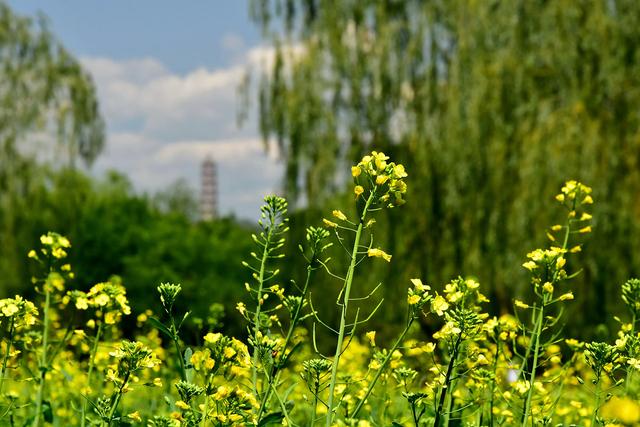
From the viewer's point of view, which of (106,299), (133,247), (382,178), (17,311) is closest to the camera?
(382,178)

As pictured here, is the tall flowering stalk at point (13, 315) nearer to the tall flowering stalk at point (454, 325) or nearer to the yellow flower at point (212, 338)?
the yellow flower at point (212, 338)

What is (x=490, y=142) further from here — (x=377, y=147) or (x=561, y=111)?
(x=377, y=147)

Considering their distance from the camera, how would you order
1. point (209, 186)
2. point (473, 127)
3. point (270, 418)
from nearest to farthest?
point (270, 418) < point (473, 127) < point (209, 186)

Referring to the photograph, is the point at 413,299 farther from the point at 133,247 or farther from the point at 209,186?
the point at 209,186

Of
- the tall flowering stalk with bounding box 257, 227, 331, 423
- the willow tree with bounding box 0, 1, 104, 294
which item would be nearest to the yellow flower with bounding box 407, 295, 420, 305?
the tall flowering stalk with bounding box 257, 227, 331, 423

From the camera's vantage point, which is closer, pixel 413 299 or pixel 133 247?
pixel 413 299

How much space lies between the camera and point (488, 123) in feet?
24.6

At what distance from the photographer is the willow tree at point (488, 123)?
705cm

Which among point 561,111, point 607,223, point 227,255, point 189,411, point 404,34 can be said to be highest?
point 404,34

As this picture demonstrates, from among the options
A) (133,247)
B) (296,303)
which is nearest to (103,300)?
(296,303)

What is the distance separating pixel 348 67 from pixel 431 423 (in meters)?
7.12

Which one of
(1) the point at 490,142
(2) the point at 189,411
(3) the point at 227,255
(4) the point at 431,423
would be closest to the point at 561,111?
(1) the point at 490,142

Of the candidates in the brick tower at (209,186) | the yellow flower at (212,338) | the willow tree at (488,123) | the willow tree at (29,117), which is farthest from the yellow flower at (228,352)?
the brick tower at (209,186)

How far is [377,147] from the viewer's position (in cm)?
841
